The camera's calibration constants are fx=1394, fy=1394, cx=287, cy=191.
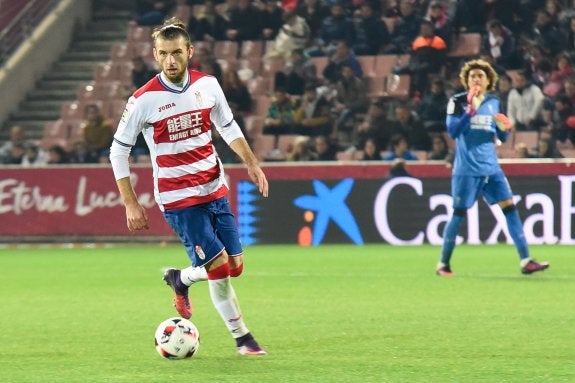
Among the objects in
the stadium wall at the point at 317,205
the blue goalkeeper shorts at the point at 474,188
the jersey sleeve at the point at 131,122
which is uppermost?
the jersey sleeve at the point at 131,122

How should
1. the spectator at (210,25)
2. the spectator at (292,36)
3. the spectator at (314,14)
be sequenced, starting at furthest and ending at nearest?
the spectator at (210,25) → the spectator at (314,14) → the spectator at (292,36)

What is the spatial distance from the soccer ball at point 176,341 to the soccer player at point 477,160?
621cm

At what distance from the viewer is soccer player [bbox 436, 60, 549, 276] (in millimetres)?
14156

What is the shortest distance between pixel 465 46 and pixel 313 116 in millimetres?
2840

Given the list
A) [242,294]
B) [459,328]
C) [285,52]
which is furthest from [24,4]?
[459,328]

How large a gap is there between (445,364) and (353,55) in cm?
1654

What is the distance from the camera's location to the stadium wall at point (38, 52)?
91.1 ft

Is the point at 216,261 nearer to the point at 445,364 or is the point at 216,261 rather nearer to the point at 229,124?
the point at 229,124

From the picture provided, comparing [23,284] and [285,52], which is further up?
[285,52]

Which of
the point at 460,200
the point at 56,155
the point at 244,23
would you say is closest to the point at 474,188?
the point at 460,200

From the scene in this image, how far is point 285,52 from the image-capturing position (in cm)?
2531

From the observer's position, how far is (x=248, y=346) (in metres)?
8.55

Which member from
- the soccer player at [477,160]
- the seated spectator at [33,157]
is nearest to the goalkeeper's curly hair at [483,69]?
the soccer player at [477,160]

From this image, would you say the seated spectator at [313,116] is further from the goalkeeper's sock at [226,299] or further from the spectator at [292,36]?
the goalkeeper's sock at [226,299]
